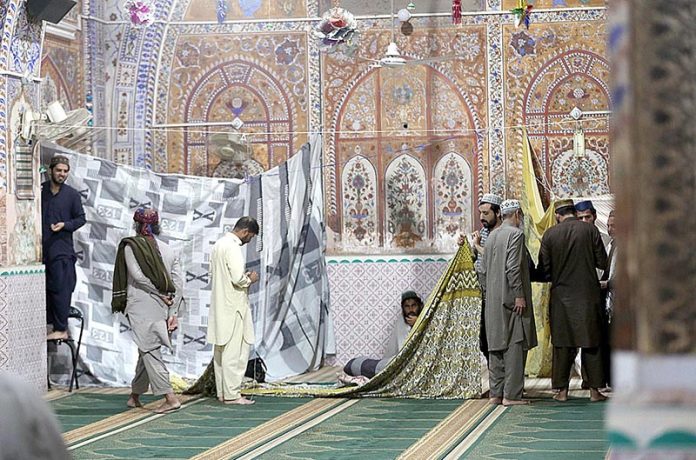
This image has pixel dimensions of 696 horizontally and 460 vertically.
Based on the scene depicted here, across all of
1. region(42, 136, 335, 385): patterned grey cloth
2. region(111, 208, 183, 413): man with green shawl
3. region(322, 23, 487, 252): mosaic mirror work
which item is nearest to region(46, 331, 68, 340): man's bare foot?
region(42, 136, 335, 385): patterned grey cloth

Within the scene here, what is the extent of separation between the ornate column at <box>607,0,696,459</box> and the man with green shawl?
6445mm

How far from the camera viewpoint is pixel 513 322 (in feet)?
24.5

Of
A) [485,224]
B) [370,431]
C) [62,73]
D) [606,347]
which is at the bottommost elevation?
[370,431]

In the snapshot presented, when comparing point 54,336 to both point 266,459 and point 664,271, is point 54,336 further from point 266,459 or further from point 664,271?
point 664,271

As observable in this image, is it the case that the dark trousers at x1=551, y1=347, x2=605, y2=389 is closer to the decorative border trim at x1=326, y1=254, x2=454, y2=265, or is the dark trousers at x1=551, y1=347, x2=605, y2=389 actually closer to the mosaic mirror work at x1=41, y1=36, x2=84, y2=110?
the decorative border trim at x1=326, y1=254, x2=454, y2=265

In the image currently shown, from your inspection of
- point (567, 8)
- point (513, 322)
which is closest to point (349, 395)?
point (513, 322)

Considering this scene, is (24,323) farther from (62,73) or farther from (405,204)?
(405,204)

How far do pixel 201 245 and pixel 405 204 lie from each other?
1890 millimetres

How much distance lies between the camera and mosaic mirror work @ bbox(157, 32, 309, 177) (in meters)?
10.1

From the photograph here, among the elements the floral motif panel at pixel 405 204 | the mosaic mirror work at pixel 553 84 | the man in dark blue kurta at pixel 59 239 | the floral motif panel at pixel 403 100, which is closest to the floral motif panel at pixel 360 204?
the floral motif panel at pixel 405 204

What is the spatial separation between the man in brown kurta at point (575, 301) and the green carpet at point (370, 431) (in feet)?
2.30

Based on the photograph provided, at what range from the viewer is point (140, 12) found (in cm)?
1000

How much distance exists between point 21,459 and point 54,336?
748 cm

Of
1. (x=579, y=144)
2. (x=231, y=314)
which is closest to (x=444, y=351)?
(x=231, y=314)
